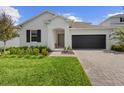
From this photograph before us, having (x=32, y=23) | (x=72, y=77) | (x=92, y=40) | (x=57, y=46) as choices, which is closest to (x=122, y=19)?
(x=92, y=40)

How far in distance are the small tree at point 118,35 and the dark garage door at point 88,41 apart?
135 inches

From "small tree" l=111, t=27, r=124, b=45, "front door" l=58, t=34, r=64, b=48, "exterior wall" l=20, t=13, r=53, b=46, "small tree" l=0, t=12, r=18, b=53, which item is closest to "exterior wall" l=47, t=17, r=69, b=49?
"exterior wall" l=20, t=13, r=53, b=46

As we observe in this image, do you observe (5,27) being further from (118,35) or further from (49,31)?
(118,35)

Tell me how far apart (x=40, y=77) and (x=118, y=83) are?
3.36 meters

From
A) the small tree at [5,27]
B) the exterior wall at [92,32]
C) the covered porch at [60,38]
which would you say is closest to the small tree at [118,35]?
the exterior wall at [92,32]

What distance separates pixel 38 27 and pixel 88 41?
8152mm

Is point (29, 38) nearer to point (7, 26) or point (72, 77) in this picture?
point (7, 26)

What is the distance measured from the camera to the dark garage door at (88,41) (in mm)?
30514

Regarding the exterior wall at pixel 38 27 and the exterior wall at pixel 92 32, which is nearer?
the exterior wall at pixel 38 27

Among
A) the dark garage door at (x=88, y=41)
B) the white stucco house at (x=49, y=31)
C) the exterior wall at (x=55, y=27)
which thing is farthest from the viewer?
the dark garage door at (x=88, y=41)

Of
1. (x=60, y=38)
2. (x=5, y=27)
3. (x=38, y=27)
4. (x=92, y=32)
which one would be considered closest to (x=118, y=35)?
(x=92, y=32)

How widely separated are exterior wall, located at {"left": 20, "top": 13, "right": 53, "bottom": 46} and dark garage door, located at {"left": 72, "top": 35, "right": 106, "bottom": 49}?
17.1 ft

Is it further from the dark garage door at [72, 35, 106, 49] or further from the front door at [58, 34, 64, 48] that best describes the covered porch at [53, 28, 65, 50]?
the dark garage door at [72, 35, 106, 49]

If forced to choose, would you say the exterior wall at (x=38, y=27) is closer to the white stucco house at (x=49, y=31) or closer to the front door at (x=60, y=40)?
the white stucco house at (x=49, y=31)
